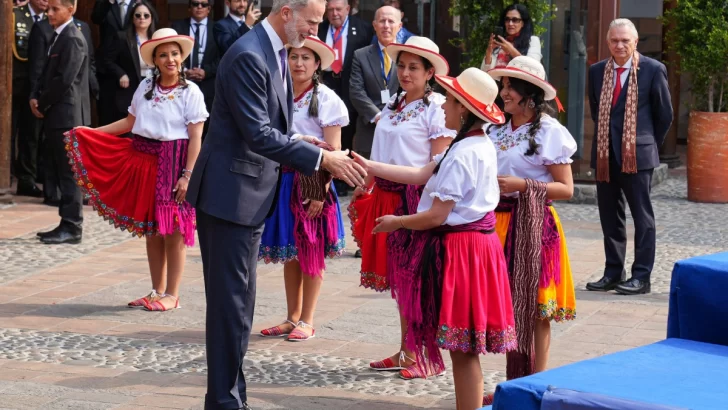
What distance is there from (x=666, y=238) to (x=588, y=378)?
715cm

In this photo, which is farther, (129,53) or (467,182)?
(129,53)

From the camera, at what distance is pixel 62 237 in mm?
10086

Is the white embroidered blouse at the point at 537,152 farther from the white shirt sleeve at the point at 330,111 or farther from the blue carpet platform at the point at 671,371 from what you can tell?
the white shirt sleeve at the point at 330,111

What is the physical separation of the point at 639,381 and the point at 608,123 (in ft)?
17.9

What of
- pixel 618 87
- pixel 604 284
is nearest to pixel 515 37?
pixel 618 87

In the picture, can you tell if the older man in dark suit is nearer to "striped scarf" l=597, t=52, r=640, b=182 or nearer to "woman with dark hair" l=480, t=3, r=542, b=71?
"woman with dark hair" l=480, t=3, r=542, b=71

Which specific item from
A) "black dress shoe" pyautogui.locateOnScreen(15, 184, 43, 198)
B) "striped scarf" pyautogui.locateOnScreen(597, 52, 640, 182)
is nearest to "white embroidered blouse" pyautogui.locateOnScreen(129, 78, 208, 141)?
"striped scarf" pyautogui.locateOnScreen(597, 52, 640, 182)

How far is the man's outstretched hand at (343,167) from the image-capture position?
17.5ft

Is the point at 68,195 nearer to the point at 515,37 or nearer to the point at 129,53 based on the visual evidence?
the point at 129,53

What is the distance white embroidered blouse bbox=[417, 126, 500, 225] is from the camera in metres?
5.13

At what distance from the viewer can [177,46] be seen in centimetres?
769

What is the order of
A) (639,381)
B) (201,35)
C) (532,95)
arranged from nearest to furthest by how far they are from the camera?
(639,381) → (532,95) → (201,35)

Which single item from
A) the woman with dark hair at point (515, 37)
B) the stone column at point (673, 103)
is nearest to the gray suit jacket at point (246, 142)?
the woman with dark hair at point (515, 37)

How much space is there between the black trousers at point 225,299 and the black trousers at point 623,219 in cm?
407
